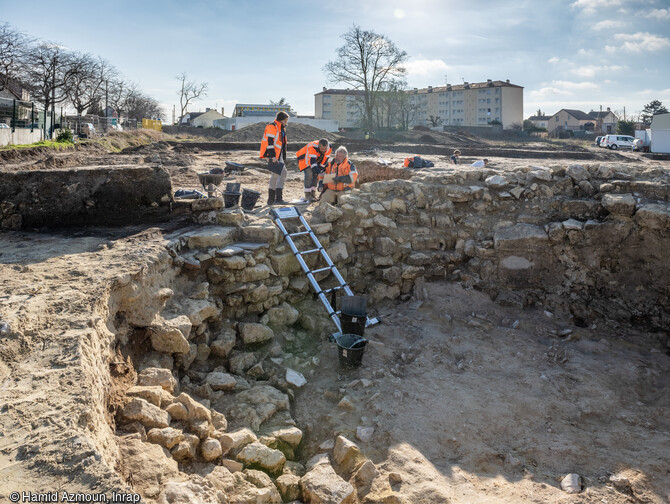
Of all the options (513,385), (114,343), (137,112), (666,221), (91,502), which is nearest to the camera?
(91,502)

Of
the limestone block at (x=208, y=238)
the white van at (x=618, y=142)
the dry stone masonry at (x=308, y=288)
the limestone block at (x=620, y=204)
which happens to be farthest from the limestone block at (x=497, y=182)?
the white van at (x=618, y=142)

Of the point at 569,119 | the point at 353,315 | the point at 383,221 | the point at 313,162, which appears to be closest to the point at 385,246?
the point at 383,221

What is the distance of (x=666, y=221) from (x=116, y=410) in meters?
6.63

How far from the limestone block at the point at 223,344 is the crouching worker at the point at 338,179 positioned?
3299mm

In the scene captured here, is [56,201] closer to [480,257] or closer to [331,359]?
[331,359]

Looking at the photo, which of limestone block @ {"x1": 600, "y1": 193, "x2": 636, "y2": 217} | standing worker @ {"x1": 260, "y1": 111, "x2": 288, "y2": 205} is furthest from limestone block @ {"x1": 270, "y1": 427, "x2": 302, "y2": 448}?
limestone block @ {"x1": 600, "y1": 193, "x2": 636, "y2": 217}

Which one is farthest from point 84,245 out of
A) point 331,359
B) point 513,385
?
point 513,385

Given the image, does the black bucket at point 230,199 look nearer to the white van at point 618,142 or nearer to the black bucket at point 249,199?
the black bucket at point 249,199

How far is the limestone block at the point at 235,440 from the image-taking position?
357 cm

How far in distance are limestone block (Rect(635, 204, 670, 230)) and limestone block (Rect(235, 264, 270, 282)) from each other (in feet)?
16.2

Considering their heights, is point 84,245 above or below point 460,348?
above

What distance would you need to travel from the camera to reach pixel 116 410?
3.23 m

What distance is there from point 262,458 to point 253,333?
182 cm

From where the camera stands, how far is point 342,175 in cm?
778
